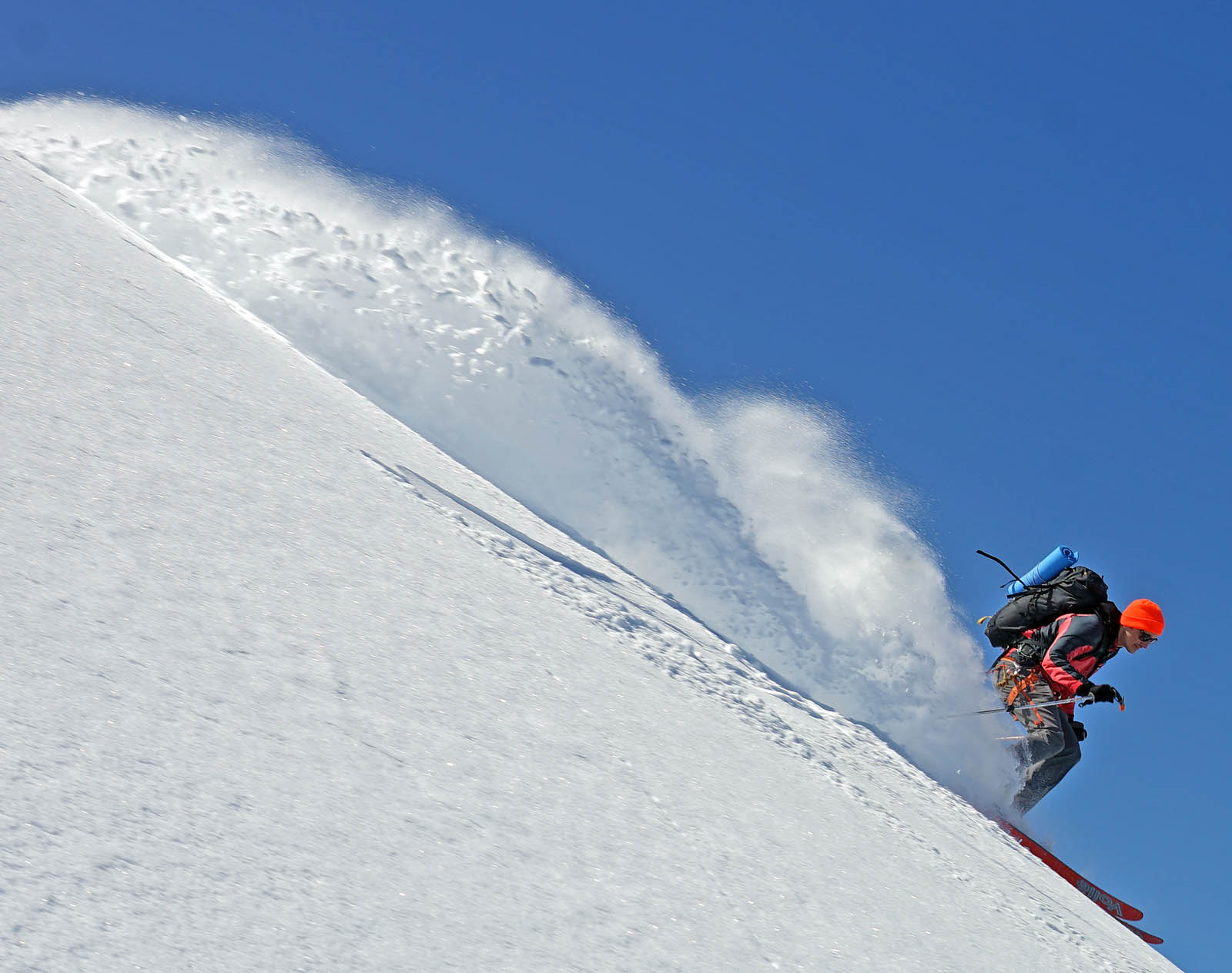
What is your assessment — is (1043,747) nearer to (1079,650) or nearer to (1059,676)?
(1059,676)

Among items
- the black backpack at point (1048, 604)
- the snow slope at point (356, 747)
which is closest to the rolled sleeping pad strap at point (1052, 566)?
the black backpack at point (1048, 604)

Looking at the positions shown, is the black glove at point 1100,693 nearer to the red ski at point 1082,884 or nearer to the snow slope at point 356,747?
the red ski at point 1082,884

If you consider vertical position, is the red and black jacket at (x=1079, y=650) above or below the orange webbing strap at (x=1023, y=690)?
above

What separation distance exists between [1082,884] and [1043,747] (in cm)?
108

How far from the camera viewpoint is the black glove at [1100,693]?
7.68m

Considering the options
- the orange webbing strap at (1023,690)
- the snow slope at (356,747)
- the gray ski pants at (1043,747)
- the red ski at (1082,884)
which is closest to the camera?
the snow slope at (356,747)

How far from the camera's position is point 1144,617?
7621 millimetres

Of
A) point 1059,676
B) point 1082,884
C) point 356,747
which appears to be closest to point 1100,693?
point 1059,676

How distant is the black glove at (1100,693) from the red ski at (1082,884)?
1.14 meters

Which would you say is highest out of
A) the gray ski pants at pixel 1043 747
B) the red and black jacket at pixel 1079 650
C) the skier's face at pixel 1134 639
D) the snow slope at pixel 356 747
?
the skier's face at pixel 1134 639

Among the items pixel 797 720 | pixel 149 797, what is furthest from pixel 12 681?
pixel 797 720

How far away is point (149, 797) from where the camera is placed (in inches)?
73.1

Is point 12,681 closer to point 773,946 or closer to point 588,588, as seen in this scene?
point 773,946

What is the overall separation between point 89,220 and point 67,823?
7.37 metres
